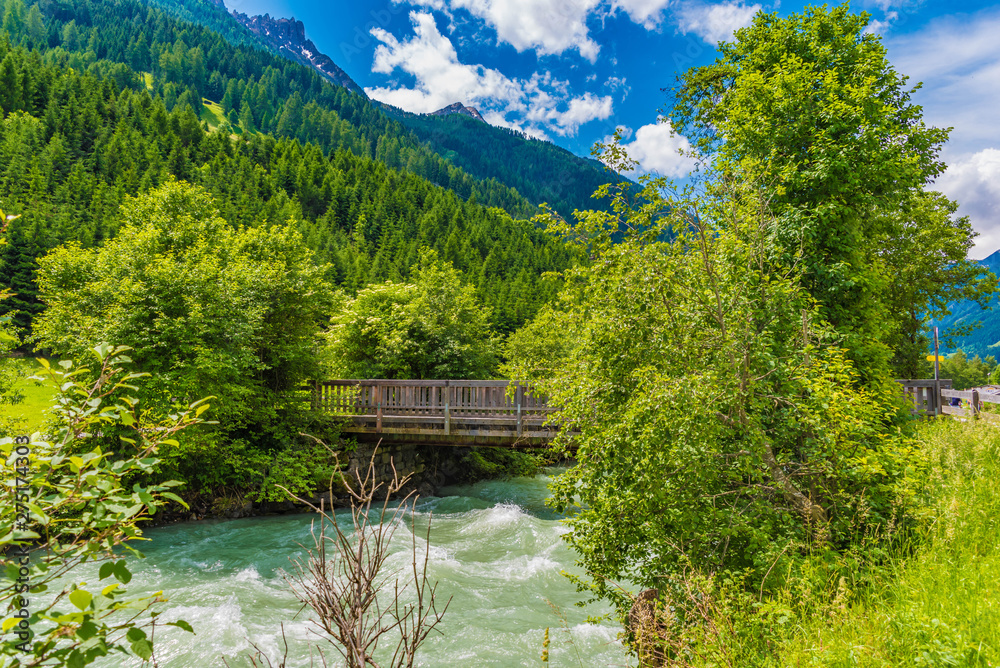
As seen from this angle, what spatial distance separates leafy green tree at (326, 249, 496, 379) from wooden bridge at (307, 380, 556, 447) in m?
3.31

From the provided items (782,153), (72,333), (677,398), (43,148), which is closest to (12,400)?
(72,333)

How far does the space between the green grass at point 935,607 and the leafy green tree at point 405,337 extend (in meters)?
16.0

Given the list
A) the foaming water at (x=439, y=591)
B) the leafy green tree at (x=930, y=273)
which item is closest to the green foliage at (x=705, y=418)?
the foaming water at (x=439, y=591)

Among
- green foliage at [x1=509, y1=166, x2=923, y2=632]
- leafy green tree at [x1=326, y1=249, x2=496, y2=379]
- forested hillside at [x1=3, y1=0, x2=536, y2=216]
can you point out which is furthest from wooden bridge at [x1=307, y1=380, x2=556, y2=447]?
forested hillside at [x1=3, y1=0, x2=536, y2=216]

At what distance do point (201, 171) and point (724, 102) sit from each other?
87.0 metres

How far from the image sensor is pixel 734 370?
565cm

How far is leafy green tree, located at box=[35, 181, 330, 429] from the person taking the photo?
1228 cm

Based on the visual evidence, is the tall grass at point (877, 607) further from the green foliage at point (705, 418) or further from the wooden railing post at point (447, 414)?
the wooden railing post at point (447, 414)

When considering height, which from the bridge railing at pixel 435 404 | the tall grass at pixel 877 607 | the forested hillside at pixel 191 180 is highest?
the forested hillside at pixel 191 180

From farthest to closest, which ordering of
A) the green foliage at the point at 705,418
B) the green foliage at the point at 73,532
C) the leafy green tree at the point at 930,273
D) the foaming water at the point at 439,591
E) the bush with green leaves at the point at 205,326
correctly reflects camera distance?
1. the leafy green tree at the point at 930,273
2. the bush with green leaves at the point at 205,326
3. the foaming water at the point at 439,591
4. the green foliage at the point at 705,418
5. the green foliage at the point at 73,532

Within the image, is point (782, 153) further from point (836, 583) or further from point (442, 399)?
point (442, 399)

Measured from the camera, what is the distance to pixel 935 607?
3.72 m

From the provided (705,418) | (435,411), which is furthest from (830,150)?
(435,411)

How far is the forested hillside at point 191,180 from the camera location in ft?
183
